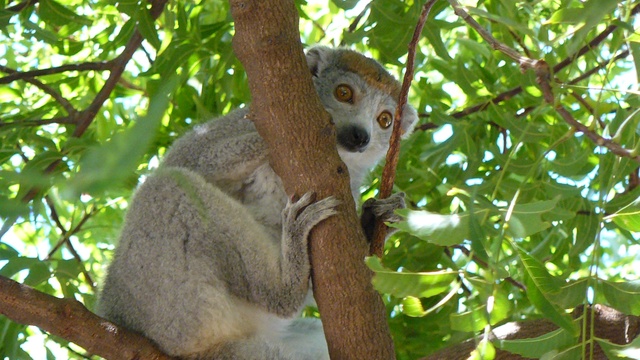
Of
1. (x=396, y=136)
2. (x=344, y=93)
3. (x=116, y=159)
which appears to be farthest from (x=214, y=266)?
(x=116, y=159)

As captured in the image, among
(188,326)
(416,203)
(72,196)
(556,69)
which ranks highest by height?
(556,69)

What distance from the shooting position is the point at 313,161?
140 inches

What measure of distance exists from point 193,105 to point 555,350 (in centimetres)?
327

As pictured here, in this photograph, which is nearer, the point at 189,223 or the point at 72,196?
the point at 72,196

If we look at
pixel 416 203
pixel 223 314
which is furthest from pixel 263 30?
pixel 416 203

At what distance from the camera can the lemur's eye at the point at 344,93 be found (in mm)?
5086

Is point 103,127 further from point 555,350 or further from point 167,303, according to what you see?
point 555,350

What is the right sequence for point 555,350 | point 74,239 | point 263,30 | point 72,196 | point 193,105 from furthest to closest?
point 74,239 < point 193,105 < point 263,30 < point 555,350 < point 72,196

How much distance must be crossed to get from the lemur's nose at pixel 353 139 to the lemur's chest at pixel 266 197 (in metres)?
0.44

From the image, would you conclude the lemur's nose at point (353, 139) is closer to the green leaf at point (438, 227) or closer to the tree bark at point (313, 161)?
the tree bark at point (313, 161)

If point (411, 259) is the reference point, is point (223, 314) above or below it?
below

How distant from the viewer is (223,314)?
3.80 metres

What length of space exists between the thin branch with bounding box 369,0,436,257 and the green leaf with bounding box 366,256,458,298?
1.21 m

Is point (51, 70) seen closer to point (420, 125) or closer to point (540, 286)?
point (420, 125)
